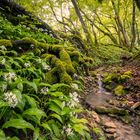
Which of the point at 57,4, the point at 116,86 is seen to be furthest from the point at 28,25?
the point at 57,4

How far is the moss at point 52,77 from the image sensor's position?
205 inches

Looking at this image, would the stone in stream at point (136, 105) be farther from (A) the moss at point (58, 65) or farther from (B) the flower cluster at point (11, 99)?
(B) the flower cluster at point (11, 99)

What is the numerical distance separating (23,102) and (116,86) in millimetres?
5490

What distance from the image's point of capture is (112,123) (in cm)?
555

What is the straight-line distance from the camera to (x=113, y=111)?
20.4 feet

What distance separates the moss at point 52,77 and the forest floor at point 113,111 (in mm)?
972

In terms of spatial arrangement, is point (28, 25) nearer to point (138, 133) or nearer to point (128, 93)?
point (128, 93)

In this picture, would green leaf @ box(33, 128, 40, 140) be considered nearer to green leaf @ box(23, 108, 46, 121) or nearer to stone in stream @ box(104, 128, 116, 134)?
green leaf @ box(23, 108, 46, 121)

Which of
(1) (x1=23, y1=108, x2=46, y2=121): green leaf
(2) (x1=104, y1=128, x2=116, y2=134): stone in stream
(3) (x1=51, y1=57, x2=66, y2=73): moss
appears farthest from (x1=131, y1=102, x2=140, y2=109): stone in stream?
(1) (x1=23, y1=108, x2=46, y2=121): green leaf

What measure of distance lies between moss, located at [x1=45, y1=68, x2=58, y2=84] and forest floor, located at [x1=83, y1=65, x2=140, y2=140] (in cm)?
97

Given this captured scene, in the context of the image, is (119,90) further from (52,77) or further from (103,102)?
(52,77)

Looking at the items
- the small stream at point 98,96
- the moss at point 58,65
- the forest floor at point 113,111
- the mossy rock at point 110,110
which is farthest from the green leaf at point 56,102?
the small stream at point 98,96

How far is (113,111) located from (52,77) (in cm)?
193

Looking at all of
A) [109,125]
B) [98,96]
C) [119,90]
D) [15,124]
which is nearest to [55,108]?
[15,124]
